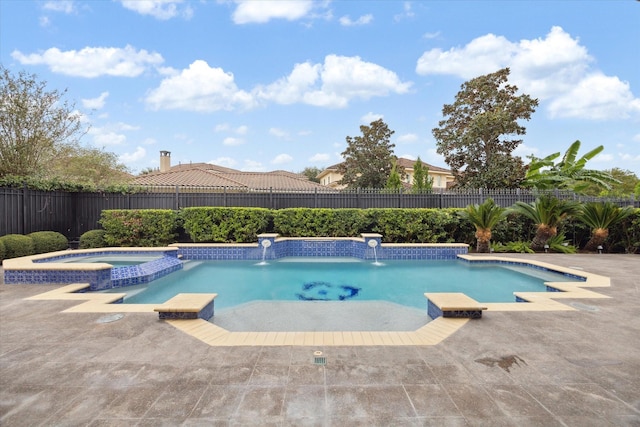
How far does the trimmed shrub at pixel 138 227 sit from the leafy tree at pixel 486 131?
17.0m

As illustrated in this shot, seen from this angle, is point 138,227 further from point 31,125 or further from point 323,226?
point 323,226

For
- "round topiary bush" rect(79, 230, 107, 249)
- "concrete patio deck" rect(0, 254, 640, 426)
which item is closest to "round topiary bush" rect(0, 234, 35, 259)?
"round topiary bush" rect(79, 230, 107, 249)

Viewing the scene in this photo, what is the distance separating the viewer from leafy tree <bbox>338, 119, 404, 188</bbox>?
27.6 meters

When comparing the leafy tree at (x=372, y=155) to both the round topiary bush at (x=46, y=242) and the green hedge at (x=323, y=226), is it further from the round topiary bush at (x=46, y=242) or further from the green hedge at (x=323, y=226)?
the round topiary bush at (x=46, y=242)

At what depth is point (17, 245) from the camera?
8758 millimetres

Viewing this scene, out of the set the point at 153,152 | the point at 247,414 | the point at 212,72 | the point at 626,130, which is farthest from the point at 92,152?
the point at 626,130

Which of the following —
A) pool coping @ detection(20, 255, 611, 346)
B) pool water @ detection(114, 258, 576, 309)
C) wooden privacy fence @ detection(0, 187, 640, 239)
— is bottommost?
pool water @ detection(114, 258, 576, 309)

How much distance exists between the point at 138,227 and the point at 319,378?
1104 centimetres

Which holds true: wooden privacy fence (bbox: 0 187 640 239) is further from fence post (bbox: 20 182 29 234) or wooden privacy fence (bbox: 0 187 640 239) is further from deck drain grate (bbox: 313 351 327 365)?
deck drain grate (bbox: 313 351 327 365)

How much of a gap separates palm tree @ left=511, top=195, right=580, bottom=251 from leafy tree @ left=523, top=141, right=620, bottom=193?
107cm

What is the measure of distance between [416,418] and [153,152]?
29.5 meters

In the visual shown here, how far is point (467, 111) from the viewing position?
806 inches

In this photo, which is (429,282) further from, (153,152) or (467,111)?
(153,152)

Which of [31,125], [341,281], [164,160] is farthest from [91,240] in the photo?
[164,160]
